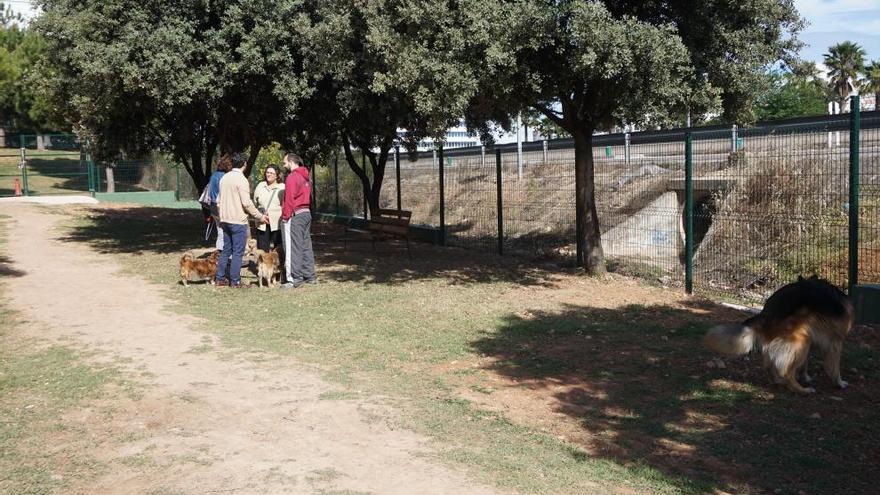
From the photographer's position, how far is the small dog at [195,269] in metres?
12.2

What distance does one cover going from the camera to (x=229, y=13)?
14555mm

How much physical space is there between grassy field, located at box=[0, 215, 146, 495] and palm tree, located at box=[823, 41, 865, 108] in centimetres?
6702

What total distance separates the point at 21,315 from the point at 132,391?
165 inches

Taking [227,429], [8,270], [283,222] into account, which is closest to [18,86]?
[8,270]

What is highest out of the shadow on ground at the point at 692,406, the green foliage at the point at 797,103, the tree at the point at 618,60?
the green foliage at the point at 797,103

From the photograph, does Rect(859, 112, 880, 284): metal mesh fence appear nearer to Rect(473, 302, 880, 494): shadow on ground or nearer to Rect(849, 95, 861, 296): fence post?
Rect(849, 95, 861, 296): fence post

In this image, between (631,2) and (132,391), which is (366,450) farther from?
(631,2)

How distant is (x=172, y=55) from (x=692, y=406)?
10.9 meters

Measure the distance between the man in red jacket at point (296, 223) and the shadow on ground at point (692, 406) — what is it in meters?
4.00

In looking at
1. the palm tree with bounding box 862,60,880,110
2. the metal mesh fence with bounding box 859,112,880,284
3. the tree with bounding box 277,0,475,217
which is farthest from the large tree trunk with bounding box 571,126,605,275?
the palm tree with bounding box 862,60,880,110

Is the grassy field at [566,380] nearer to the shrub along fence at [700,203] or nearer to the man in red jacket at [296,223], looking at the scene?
the man in red jacket at [296,223]

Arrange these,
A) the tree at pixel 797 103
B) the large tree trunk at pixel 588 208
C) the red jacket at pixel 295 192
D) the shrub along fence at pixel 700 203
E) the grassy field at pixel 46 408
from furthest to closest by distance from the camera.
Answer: the tree at pixel 797 103
the large tree trunk at pixel 588 208
the red jacket at pixel 295 192
the shrub along fence at pixel 700 203
the grassy field at pixel 46 408

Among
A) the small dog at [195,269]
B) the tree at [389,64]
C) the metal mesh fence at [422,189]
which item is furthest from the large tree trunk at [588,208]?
the metal mesh fence at [422,189]

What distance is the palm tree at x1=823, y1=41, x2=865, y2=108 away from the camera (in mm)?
64688
